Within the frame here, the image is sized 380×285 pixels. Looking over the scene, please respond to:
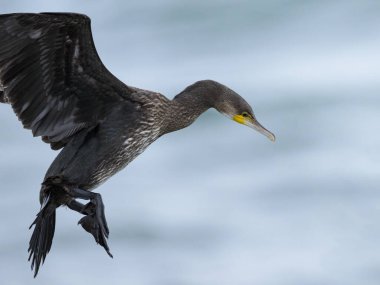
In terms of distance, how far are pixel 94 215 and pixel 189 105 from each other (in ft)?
4.21

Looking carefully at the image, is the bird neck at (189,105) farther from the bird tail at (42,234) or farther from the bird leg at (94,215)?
the bird tail at (42,234)

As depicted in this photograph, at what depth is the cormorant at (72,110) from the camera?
10.2m

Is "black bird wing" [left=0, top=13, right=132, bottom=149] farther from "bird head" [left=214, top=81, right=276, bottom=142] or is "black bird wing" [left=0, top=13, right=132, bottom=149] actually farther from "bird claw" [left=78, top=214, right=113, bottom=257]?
"bird head" [left=214, top=81, right=276, bottom=142]

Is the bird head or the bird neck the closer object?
the bird neck

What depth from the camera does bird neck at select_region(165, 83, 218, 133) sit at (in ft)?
36.0

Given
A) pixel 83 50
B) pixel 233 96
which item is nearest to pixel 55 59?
pixel 83 50

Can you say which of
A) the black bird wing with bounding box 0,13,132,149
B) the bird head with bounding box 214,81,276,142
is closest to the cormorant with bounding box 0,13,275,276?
the black bird wing with bounding box 0,13,132,149

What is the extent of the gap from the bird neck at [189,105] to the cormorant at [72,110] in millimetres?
13

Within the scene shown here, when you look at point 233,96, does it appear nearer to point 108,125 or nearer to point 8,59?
point 108,125

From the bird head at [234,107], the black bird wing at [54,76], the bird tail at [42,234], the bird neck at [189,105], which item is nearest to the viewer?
the black bird wing at [54,76]

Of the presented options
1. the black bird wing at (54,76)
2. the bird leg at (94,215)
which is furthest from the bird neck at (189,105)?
the bird leg at (94,215)

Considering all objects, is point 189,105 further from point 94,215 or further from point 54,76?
point 94,215

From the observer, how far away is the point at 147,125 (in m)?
10.7

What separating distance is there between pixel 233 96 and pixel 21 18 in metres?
1.99
